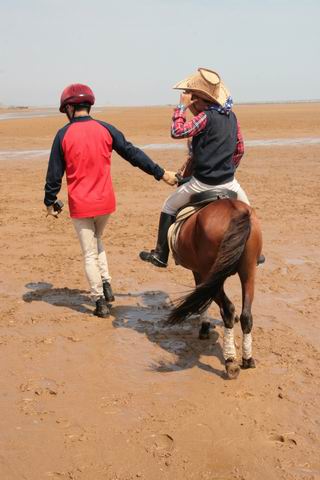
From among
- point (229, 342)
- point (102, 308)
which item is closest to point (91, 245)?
point (102, 308)

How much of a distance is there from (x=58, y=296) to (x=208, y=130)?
2.95 meters

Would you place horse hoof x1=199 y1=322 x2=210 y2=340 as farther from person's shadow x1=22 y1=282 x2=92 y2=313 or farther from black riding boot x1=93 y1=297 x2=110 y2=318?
person's shadow x1=22 y1=282 x2=92 y2=313

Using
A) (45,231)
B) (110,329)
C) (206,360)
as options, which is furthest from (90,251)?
(45,231)

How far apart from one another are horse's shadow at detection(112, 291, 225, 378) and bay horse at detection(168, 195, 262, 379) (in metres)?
0.33

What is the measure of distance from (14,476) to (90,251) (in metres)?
2.93

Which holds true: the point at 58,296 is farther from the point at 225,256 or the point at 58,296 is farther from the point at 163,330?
the point at 225,256

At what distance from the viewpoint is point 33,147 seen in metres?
22.7

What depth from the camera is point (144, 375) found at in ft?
15.3

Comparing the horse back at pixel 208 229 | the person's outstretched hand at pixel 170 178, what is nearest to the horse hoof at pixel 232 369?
the horse back at pixel 208 229

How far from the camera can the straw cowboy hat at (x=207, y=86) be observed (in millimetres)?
4730

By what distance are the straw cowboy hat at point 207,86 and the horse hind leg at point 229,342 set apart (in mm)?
1639

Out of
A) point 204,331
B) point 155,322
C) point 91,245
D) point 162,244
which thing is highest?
point 162,244

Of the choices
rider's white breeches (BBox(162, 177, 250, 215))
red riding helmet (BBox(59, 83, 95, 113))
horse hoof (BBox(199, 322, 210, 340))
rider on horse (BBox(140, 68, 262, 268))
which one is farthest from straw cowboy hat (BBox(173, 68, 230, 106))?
horse hoof (BBox(199, 322, 210, 340))

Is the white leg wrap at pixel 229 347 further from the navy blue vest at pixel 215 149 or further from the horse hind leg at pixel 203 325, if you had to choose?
the navy blue vest at pixel 215 149
